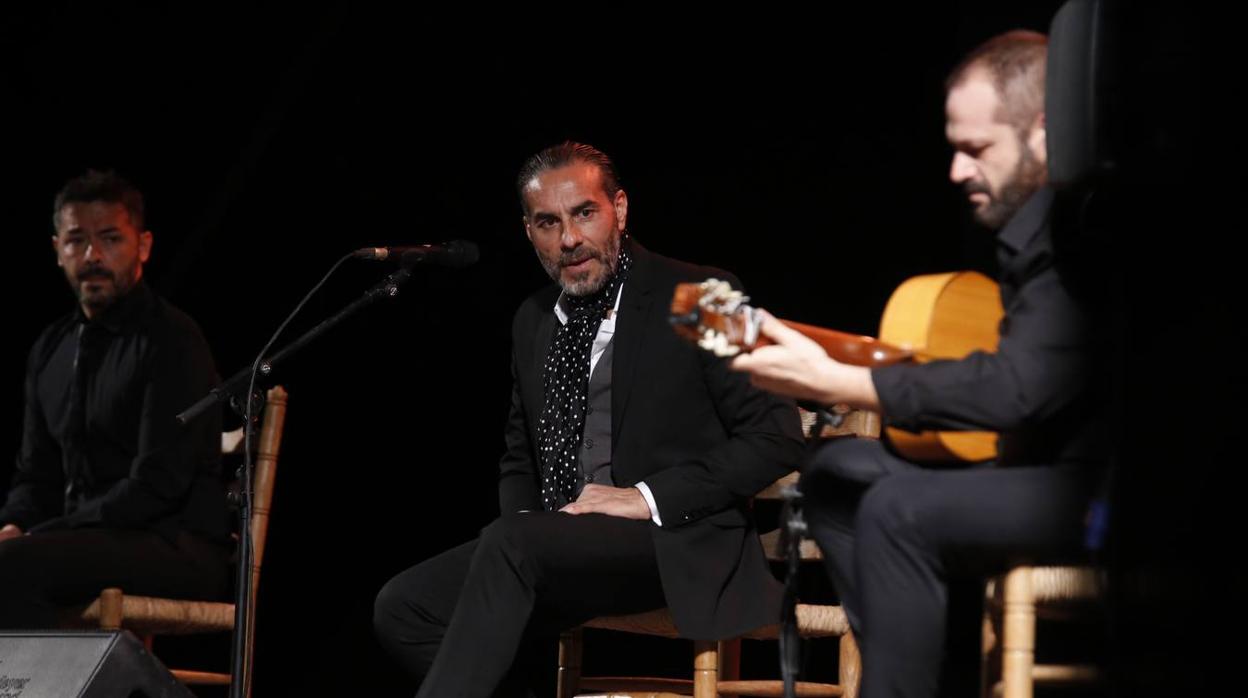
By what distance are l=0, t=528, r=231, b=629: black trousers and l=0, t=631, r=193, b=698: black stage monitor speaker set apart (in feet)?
1.35

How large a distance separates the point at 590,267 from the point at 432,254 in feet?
1.36

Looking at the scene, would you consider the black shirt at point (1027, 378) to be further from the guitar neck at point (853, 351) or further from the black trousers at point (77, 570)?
the black trousers at point (77, 570)

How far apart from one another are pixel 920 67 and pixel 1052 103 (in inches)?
83.9

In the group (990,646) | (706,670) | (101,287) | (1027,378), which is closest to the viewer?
(1027,378)

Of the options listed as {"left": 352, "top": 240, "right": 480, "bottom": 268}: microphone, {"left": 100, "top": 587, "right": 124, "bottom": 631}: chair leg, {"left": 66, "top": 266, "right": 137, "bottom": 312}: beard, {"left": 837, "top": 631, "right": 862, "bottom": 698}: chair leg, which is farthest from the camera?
{"left": 66, "top": 266, "right": 137, "bottom": 312}: beard

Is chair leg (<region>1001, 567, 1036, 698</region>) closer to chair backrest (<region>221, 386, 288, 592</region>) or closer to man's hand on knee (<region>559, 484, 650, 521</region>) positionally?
man's hand on knee (<region>559, 484, 650, 521</region>)

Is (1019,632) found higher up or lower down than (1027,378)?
lower down

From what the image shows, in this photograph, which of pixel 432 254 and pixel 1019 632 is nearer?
pixel 1019 632

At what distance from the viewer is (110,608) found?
3.62 metres

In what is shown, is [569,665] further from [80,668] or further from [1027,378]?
[1027,378]

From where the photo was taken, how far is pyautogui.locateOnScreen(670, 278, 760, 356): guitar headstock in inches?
87.4

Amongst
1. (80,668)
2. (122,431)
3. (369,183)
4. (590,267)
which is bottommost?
(80,668)

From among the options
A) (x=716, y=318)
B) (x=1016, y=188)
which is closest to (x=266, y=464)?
(x=716, y=318)

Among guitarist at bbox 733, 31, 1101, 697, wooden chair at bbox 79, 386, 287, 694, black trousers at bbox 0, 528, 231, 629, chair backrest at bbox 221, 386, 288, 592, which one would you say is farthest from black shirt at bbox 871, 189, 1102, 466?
black trousers at bbox 0, 528, 231, 629
